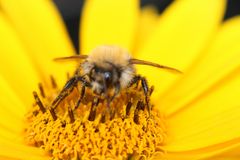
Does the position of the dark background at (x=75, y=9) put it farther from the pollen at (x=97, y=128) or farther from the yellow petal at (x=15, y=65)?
the pollen at (x=97, y=128)

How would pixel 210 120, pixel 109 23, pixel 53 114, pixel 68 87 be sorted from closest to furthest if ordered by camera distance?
pixel 68 87
pixel 53 114
pixel 210 120
pixel 109 23

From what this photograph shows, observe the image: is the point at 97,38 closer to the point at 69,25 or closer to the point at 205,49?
the point at 205,49

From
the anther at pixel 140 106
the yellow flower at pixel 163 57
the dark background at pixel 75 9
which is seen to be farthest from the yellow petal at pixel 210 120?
the dark background at pixel 75 9

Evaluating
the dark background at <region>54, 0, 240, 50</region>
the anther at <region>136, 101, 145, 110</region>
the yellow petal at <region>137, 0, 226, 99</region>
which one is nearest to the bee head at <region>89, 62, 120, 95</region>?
the anther at <region>136, 101, 145, 110</region>

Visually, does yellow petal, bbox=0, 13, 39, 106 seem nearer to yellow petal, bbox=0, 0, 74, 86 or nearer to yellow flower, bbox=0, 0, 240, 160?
yellow flower, bbox=0, 0, 240, 160

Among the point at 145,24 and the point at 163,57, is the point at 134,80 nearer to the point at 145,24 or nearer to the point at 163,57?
the point at 163,57

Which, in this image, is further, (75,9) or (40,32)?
(75,9)

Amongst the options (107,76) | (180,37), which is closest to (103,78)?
(107,76)

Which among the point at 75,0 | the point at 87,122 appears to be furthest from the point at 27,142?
the point at 75,0
